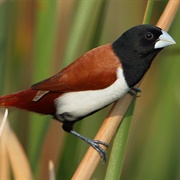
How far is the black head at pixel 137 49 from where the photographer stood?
4.94ft

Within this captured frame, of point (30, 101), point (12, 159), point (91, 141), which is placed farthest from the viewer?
point (30, 101)

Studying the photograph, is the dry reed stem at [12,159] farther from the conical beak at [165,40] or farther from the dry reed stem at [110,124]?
the conical beak at [165,40]

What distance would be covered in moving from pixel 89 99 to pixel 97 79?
0.08 meters

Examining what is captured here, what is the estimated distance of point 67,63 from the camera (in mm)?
1558

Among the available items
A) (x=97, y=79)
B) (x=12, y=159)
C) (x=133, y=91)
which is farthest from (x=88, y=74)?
(x=12, y=159)

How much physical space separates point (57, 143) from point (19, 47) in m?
0.33

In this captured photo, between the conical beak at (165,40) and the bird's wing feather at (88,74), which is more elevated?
the conical beak at (165,40)

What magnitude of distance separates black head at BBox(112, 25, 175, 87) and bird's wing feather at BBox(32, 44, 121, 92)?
0.09 feet

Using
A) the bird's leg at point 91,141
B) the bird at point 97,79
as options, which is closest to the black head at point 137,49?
the bird at point 97,79

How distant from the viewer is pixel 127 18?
68.9 inches

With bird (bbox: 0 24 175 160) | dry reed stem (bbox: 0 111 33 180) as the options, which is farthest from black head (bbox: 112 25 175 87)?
dry reed stem (bbox: 0 111 33 180)

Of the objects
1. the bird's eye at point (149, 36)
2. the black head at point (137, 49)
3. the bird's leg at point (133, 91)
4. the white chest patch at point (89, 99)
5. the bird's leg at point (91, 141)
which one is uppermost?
the bird's eye at point (149, 36)

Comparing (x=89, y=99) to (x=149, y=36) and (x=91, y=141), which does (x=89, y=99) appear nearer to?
(x=91, y=141)

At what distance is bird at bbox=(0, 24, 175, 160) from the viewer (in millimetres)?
1489
